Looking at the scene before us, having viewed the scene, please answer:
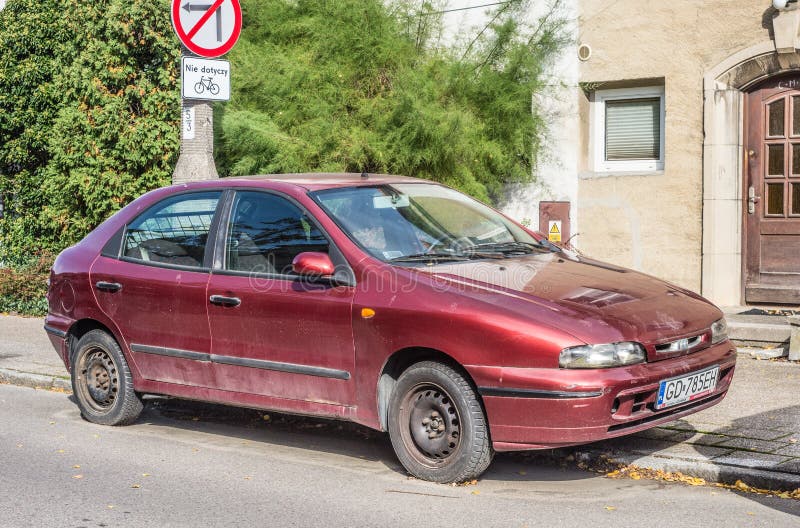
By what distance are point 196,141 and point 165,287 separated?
326 centimetres

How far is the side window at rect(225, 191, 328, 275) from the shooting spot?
668cm

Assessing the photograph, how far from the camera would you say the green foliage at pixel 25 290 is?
14641 millimetres

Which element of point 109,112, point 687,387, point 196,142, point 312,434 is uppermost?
point 109,112

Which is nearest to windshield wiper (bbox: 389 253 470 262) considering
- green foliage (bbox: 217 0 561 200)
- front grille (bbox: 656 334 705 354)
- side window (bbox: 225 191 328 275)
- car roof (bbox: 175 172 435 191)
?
side window (bbox: 225 191 328 275)

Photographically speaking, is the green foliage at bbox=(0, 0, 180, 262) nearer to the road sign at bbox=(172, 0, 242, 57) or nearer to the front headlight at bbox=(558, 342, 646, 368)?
the road sign at bbox=(172, 0, 242, 57)

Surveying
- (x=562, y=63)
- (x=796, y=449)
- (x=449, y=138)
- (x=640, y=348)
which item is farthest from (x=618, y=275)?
(x=562, y=63)

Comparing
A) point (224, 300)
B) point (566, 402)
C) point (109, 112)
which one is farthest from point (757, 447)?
point (109, 112)

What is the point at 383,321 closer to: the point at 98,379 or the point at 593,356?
the point at 593,356

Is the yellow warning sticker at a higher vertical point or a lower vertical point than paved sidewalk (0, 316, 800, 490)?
higher

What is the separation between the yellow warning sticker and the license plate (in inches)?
243

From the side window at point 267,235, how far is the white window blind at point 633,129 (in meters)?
7.08

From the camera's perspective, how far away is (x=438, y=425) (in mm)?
5961

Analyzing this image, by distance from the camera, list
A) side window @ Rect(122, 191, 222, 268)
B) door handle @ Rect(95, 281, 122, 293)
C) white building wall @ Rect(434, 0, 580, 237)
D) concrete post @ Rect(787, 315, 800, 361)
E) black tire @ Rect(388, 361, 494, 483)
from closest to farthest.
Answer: black tire @ Rect(388, 361, 494, 483)
side window @ Rect(122, 191, 222, 268)
door handle @ Rect(95, 281, 122, 293)
concrete post @ Rect(787, 315, 800, 361)
white building wall @ Rect(434, 0, 580, 237)

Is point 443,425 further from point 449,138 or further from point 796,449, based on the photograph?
point 449,138
